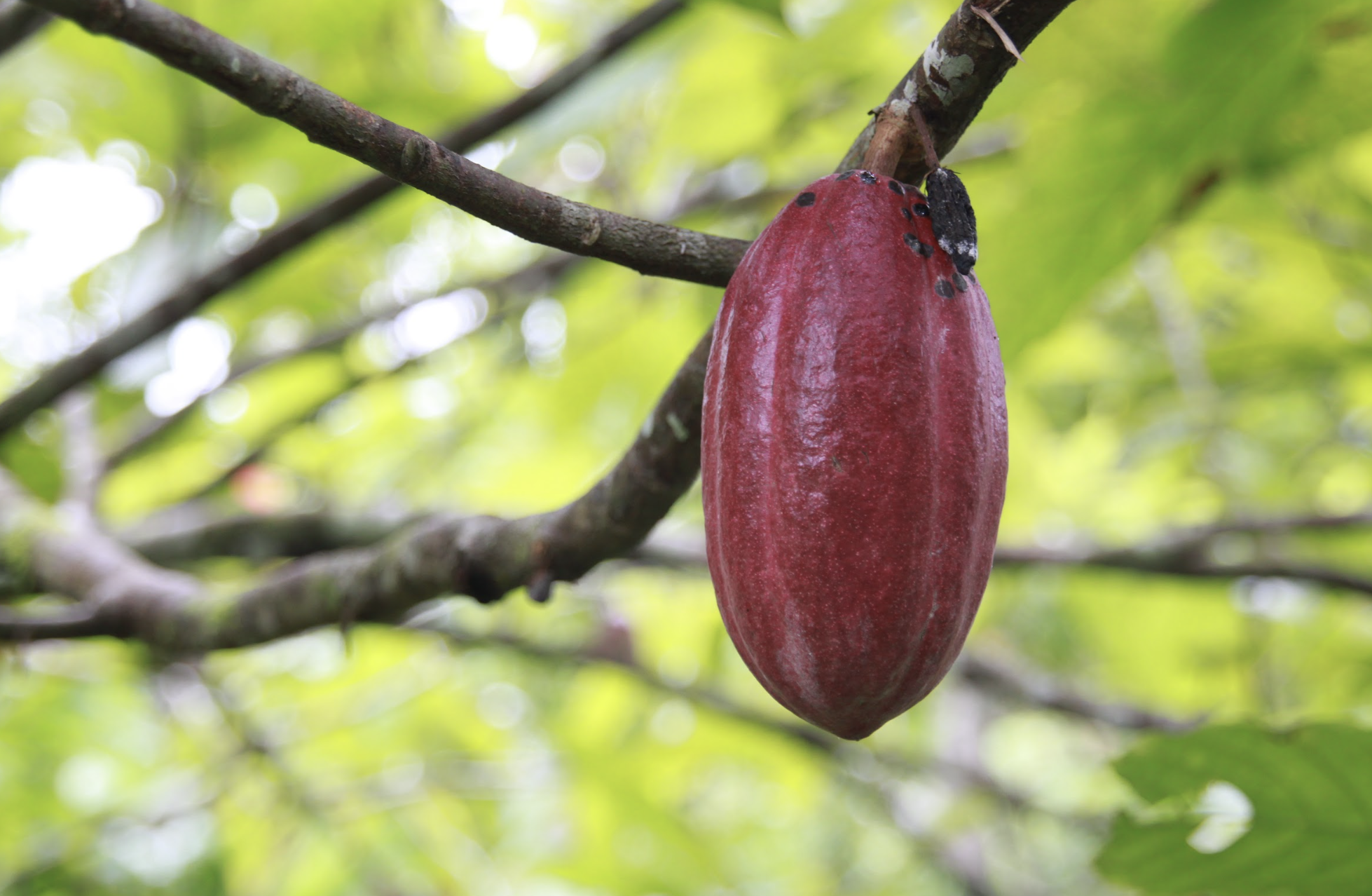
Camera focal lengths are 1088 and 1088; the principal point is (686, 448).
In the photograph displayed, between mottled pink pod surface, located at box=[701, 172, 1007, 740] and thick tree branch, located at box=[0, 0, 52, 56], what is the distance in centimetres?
86

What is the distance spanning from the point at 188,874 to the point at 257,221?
1.23 m

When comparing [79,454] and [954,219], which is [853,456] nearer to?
[954,219]

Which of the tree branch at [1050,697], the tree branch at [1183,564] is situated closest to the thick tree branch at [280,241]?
the tree branch at [1183,564]

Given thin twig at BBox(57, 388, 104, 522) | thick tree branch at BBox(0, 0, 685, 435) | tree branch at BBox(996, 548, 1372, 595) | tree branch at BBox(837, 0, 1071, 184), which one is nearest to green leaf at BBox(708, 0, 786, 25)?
tree branch at BBox(837, 0, 1071, 184)

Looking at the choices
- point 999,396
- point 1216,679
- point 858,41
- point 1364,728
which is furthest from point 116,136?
point 1216,679

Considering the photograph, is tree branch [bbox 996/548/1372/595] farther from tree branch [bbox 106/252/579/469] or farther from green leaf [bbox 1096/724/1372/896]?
tree branch [bbox 106/252/579/469]

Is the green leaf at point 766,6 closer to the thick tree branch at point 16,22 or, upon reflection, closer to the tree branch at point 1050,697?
the thick tree branch at point 16,22

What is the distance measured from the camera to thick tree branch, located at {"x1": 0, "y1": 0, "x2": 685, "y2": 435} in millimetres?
1216

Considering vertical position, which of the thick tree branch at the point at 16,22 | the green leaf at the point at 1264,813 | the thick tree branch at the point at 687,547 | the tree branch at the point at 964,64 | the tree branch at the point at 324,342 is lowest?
the green leaf at the point at 1264,813

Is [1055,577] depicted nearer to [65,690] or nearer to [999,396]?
[999,396]

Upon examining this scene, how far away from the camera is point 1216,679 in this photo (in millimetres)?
2314

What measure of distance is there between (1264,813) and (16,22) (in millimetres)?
1307

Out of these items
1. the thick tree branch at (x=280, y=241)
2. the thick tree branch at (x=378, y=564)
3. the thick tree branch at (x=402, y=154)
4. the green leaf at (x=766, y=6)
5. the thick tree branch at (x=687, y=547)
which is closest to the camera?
the thick tree branch at (x=402, y=154)

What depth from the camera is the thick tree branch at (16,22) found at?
3.31 ft
